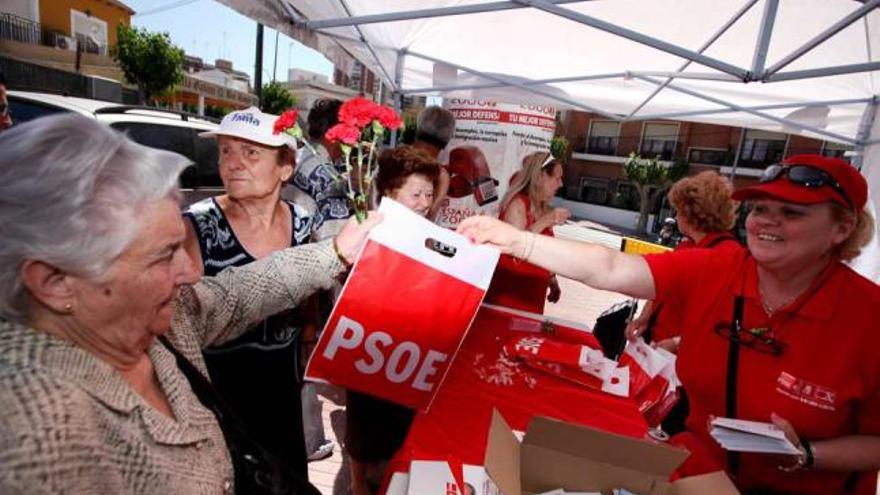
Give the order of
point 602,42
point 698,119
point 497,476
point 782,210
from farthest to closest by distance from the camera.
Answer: point 698,119 → point 602,42 → point 782,210 → point 497,476

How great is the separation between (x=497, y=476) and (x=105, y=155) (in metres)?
0.95

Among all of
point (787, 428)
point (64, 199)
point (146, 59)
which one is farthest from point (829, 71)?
point (146, 59)

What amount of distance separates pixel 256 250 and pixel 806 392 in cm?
200

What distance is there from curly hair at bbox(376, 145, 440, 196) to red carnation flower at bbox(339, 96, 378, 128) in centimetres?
83

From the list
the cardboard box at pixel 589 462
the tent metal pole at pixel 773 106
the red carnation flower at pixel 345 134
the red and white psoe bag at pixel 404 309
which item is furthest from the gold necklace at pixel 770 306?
the tent metal pole at pixel 773 106

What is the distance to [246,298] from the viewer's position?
1461mm

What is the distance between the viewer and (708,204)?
3104 millimetres

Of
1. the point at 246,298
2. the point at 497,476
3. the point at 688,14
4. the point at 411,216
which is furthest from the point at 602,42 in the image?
the point at 497,476

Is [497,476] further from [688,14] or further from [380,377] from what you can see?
[688,14]

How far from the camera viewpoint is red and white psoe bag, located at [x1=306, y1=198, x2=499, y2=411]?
4.32 feet

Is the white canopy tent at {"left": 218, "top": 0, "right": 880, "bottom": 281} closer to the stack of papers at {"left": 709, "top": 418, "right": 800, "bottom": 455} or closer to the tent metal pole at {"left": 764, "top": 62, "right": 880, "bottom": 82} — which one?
the tent metal pole at {"left": 764, "top": 62, "right": 880, "bottom": 82}

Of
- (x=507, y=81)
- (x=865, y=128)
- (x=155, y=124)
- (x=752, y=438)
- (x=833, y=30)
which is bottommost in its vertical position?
(x=752, y=438)

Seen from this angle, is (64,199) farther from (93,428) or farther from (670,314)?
(670,314)

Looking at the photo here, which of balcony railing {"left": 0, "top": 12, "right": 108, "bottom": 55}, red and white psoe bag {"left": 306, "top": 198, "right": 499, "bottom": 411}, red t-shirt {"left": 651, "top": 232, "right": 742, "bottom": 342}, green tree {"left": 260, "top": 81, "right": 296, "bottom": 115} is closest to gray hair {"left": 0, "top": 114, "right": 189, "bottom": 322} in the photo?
red and white psoe bag {"left": 306, "top": 198, "right": 499, "bottom": 411}
